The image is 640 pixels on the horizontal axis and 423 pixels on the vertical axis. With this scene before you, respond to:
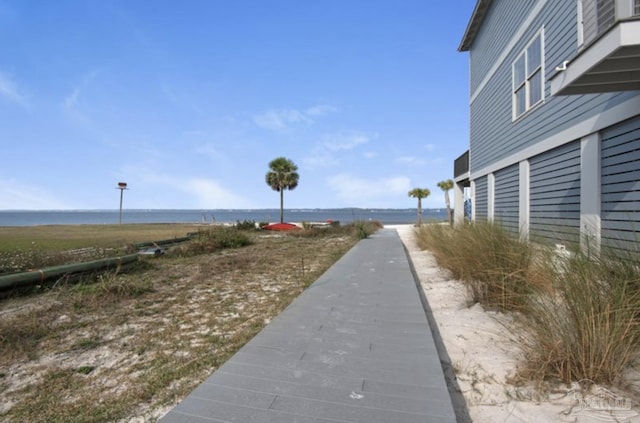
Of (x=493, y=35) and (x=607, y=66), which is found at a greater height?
(x=493, y=35)

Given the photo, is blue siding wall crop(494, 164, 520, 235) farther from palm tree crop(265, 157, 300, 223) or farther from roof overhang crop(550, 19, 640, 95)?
palm tree crop(265, 157, 300, 223)

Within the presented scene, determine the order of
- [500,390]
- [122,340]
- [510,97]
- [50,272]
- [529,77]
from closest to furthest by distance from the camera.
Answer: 1. [500,390]
2. [122,340]
3. [50,272]
4. [529,77]
5. [510,97]

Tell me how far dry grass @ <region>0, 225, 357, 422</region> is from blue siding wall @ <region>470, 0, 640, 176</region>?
5.51 meters

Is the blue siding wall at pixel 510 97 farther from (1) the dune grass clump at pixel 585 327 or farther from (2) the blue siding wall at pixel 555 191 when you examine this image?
(1) the dune grass clump at pixel 585 327

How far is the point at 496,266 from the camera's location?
4.43 m

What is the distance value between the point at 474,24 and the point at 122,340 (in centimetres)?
1430

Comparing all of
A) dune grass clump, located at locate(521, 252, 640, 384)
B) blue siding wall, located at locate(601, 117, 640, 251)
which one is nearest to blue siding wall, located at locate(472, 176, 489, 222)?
blue siding wall, located at locate(601, 117, 640, 251)

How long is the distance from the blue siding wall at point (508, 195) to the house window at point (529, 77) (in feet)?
5.10

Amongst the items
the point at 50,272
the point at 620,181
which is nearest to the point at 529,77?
the point at 620,181

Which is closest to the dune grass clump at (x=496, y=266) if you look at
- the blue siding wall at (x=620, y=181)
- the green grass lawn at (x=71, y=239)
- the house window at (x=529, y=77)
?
the blue siding wall at (x=620, y=181)

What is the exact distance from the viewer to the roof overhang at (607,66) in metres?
3.31

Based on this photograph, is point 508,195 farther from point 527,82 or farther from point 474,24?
point 474,24

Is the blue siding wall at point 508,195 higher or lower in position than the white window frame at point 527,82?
lower

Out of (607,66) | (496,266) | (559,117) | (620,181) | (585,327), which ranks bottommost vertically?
(585,327)
